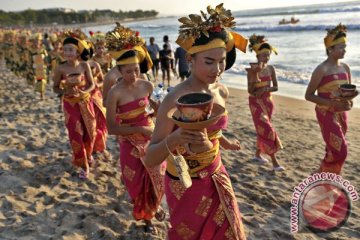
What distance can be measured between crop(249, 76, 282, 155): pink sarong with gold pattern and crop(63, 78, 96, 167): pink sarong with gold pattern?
2.84 metres

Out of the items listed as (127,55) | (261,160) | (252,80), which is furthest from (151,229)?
(252,80)

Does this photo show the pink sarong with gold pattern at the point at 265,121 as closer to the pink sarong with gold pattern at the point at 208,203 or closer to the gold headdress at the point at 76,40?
the gold headdress at the point at 76,40

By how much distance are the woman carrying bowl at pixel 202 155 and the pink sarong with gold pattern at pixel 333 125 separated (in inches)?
109

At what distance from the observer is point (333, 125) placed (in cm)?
507

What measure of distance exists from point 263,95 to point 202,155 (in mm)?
4148

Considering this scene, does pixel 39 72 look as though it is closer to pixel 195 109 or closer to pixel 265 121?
pixel 265 121

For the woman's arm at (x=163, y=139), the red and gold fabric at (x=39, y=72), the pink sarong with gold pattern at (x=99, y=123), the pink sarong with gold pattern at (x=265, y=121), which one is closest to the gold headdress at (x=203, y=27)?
the woman's arm at (x=163, y=139)

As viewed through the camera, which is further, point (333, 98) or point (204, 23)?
point (333, 98)

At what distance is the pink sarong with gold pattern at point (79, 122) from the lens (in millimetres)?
5840

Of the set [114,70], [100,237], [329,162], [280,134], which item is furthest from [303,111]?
[100,237]

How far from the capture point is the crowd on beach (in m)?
2.50

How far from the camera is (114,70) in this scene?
5.51m

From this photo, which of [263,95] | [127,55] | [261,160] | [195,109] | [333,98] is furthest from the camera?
[261,160]

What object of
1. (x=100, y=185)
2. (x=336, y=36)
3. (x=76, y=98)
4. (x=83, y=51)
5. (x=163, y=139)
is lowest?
(x=100, y=185)
